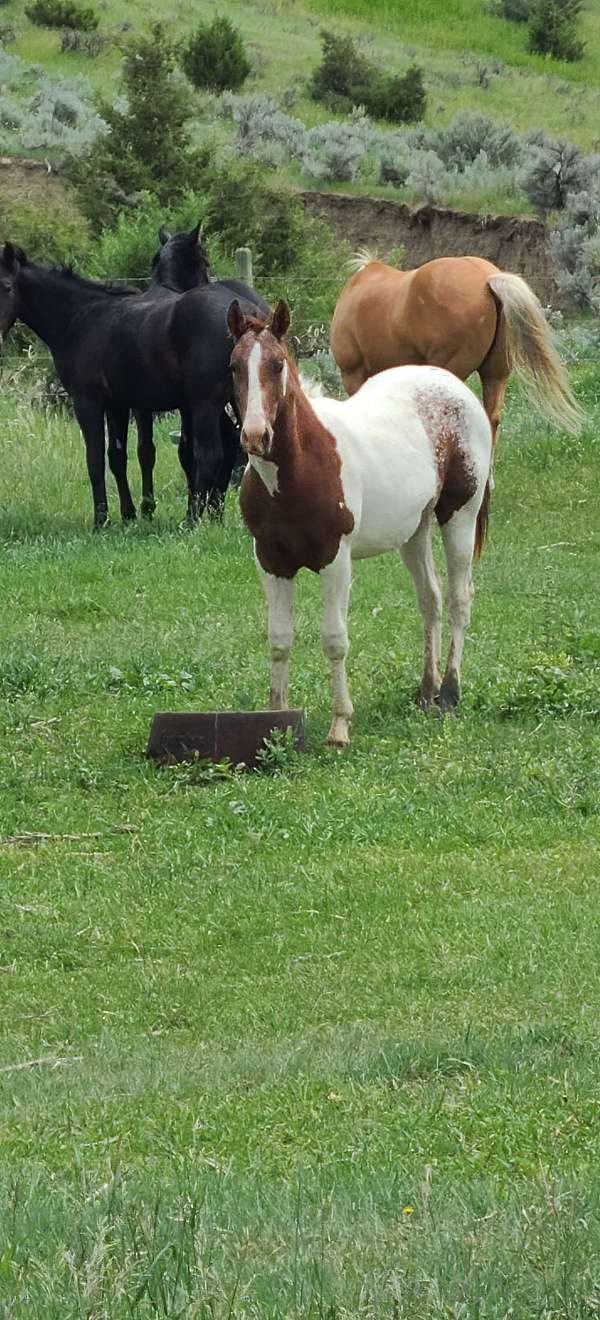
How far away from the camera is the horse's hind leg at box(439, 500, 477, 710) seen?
32.3 ft

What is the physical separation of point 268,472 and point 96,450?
25.3 ft

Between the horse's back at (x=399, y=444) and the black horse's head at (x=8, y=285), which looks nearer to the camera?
the horse's back at (x=399, y=444)

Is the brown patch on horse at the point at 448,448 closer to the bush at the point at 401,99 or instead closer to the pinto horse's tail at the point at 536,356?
the pinto horse's tail at the point at 536,356

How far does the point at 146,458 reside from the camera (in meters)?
16.4

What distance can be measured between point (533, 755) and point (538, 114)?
153ft

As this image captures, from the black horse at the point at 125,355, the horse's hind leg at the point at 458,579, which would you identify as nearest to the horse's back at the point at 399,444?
the horse's hind leg at the point at 458,579

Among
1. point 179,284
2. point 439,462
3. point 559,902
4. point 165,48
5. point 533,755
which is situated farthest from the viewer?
point 165,48

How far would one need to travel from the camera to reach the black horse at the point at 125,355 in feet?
50.8

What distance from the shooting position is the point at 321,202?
39.6 m

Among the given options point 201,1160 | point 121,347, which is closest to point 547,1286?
point 201,1160

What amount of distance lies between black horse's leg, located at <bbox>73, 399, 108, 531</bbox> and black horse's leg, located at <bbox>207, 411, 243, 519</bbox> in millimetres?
930

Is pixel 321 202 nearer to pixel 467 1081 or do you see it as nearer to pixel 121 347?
pixel 121 347

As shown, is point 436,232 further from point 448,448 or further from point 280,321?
point 280,321

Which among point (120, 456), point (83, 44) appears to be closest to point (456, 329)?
point (120, 456)
